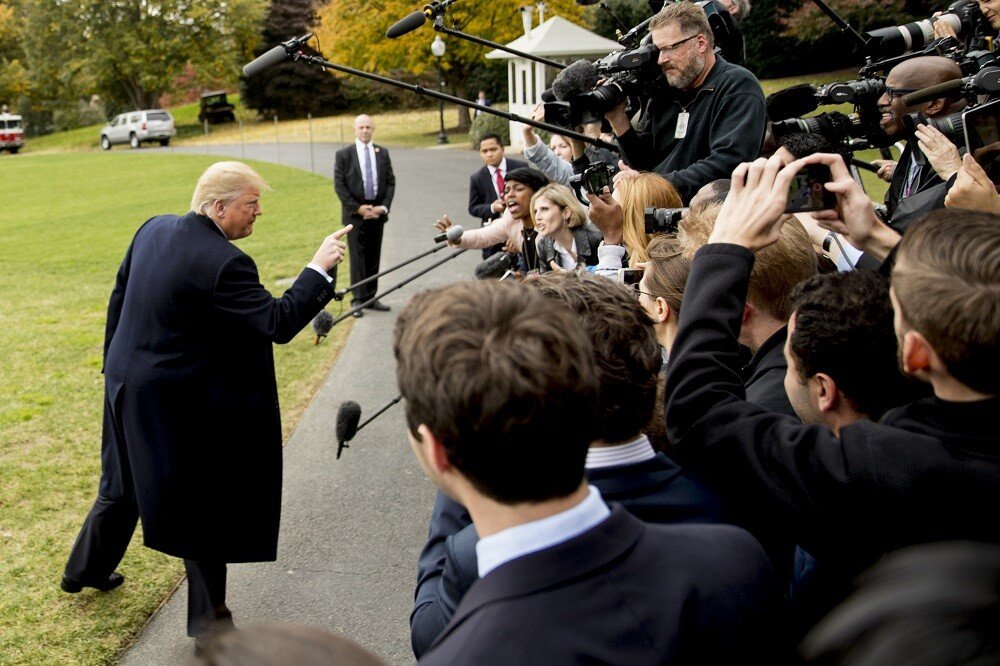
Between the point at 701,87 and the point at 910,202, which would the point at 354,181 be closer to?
the point at 701,87

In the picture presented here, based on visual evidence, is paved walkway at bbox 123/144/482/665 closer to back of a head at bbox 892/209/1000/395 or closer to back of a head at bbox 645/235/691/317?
back of a head at bbox 645/235/691/317

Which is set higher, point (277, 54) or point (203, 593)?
point (277, 54)

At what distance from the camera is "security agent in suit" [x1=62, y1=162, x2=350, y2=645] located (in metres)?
4.14

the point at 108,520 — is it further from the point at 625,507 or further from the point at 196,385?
the point at 625,507

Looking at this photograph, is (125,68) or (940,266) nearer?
(940,266)

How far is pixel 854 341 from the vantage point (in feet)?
7.41

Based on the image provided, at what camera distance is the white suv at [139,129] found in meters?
50.6

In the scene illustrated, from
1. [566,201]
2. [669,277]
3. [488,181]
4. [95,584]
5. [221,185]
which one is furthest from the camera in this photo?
[488,181]

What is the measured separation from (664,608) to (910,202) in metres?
2.86

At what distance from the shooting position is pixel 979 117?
3.36m

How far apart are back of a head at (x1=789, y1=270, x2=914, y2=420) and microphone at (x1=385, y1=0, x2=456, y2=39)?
3.00m

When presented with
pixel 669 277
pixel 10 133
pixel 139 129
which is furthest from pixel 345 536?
pixel 10 133

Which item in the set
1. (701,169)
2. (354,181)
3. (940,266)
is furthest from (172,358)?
(354,181)

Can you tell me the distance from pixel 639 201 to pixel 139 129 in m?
51.7
